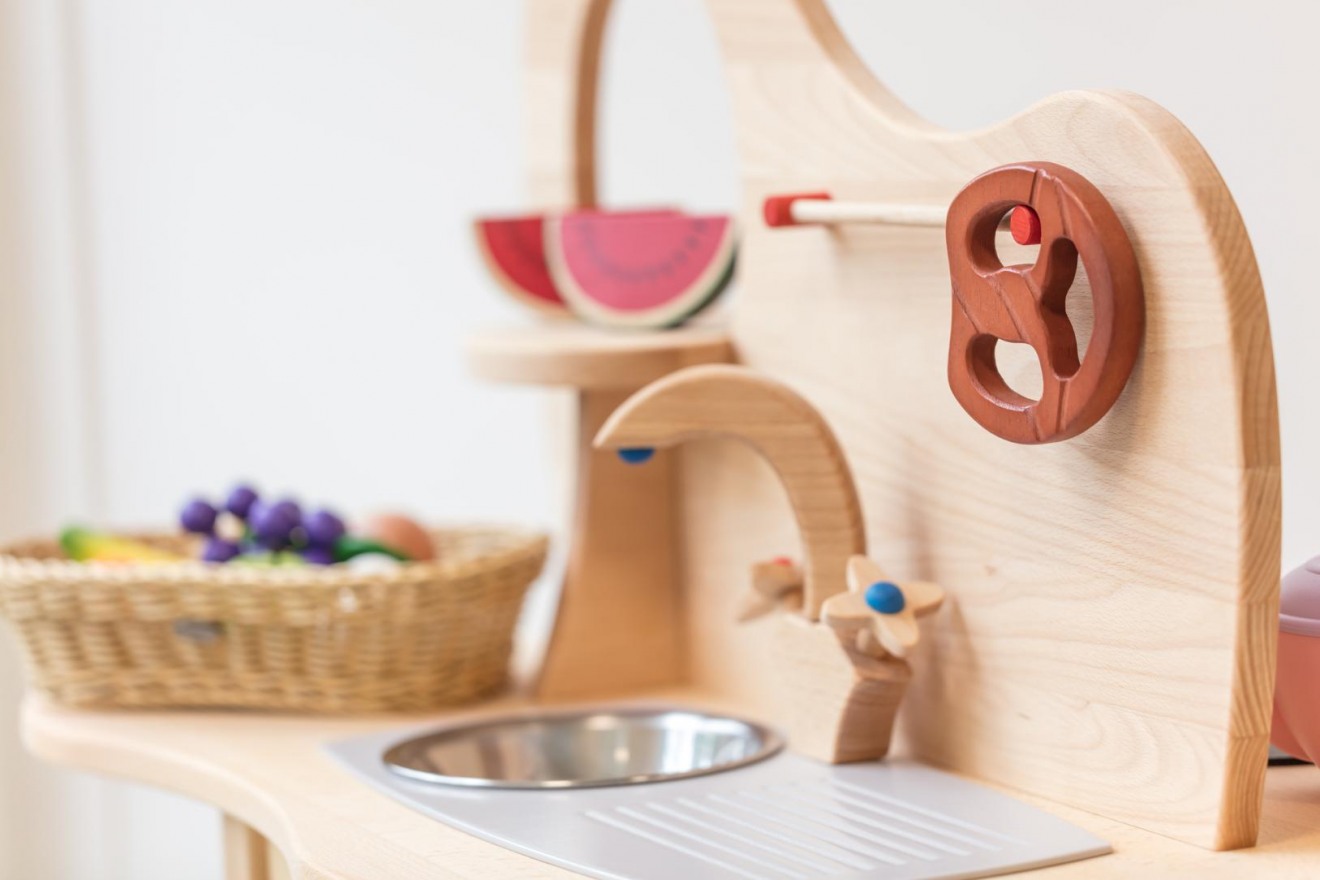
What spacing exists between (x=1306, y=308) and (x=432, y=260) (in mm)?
1332

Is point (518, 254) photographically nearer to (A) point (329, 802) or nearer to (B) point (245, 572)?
(B) point (245, 572)

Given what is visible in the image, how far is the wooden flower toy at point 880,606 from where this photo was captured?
1.04 m

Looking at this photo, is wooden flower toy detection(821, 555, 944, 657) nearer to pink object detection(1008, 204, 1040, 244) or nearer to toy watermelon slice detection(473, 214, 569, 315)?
pink object detection(1008, 204, 1040, 244)

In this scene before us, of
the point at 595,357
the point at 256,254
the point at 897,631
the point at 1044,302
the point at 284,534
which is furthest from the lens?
the point at 256,254

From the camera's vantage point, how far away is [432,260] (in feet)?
7.20

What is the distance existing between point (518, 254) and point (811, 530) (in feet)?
1.49

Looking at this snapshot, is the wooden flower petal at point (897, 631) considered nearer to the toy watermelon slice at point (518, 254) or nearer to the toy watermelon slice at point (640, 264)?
the toy watermelon slice at point (640, 264)

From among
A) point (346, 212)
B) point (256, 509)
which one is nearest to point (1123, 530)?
point (256, 509)

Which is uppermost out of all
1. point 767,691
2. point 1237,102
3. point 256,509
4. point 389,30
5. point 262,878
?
point 389,30

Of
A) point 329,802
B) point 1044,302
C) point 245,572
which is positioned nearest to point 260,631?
point 245,572

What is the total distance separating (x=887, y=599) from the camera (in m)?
1.05

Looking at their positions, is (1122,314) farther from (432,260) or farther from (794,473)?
(432,260)

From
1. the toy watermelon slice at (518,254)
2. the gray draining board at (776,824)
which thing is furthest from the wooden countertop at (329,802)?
the toy watermelon slice at (518,254)

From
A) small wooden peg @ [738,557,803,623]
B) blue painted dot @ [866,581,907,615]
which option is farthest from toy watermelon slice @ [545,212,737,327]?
blue painted dot @ [866,581,907,615]
